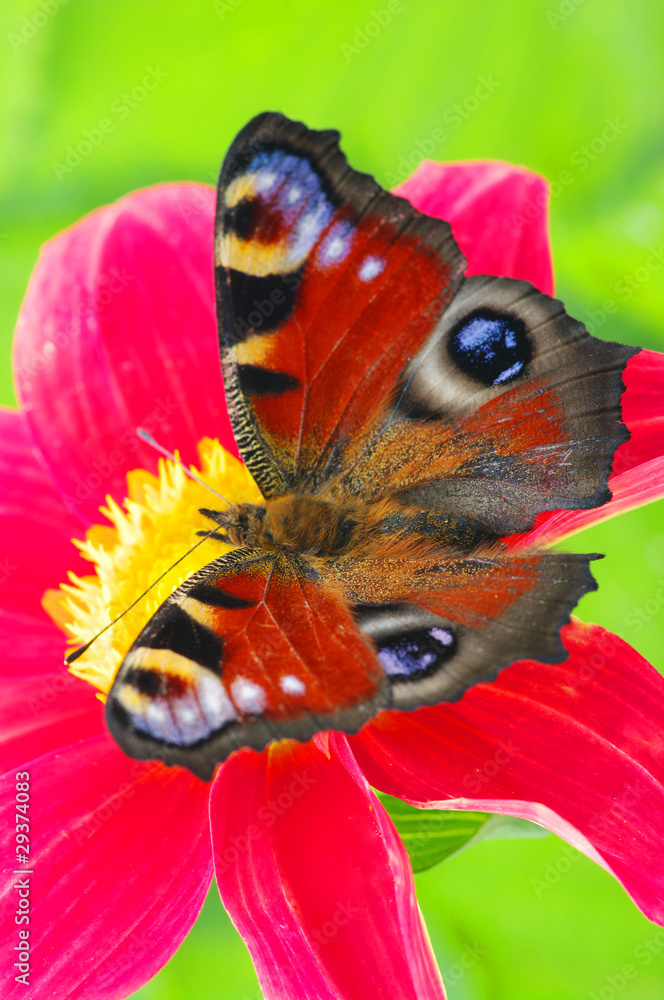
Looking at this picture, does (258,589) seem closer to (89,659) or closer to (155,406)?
(89,659)

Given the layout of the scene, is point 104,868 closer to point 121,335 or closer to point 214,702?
point 214,702

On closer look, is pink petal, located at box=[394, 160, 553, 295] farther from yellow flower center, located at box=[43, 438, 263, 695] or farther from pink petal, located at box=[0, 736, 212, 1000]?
pink petal, located at box=[0, 736, 212, 1000]

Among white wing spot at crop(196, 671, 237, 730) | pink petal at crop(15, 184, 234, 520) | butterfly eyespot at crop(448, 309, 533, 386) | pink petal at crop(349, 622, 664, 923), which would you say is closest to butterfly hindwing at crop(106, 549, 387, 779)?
white wing spot at crop(196, 671, 237, 730)

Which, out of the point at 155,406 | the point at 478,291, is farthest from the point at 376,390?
the point at 155,406

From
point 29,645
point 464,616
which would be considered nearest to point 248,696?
point 464,616

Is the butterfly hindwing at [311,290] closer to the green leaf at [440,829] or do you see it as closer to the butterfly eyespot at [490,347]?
the butterfly eyespot at [490,347]
